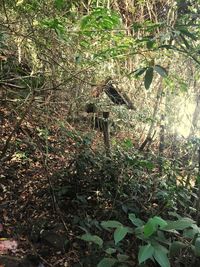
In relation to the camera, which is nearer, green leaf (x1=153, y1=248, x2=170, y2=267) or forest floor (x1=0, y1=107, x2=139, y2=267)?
green leaf (x1=153, y1=248, x2=170, y2=267)

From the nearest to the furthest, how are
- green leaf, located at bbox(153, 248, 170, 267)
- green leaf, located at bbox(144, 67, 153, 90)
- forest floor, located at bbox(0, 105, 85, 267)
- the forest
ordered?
green leaf, located at bbox(153, 248, 170, 267) → green leaf, located at bbox(144, 67, 153, 90) → the forest → forest floor, located at bbox(0, 105, 85, 267)

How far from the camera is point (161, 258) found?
4.31ft

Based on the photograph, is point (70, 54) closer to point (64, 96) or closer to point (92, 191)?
point (64, 96)

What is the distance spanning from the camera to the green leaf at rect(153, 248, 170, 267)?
1302 millimetres

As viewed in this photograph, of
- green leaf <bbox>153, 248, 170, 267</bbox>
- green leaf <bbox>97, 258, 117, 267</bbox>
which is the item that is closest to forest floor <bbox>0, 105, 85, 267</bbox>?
green leaf <bbox>97, 258, 117, 267</bbox>

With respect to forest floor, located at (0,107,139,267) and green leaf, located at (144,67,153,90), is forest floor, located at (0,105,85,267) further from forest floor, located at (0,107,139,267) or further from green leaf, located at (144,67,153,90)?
green leaf, located at (144,67,153,90)

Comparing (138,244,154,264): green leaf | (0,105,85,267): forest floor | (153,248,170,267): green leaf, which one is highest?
(138,244,154,264): green leaf

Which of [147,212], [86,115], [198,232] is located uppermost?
[86,115]

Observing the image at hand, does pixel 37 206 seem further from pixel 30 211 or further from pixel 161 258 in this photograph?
pixel 161 258

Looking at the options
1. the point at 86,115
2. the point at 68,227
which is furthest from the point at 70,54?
the point at 68,227

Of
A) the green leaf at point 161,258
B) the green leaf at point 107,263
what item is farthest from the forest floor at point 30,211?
the green leaf at point 161,258

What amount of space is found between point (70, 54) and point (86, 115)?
2.89 ft

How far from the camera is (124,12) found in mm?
4609

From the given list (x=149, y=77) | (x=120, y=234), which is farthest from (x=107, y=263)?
(x=149, y=77)
